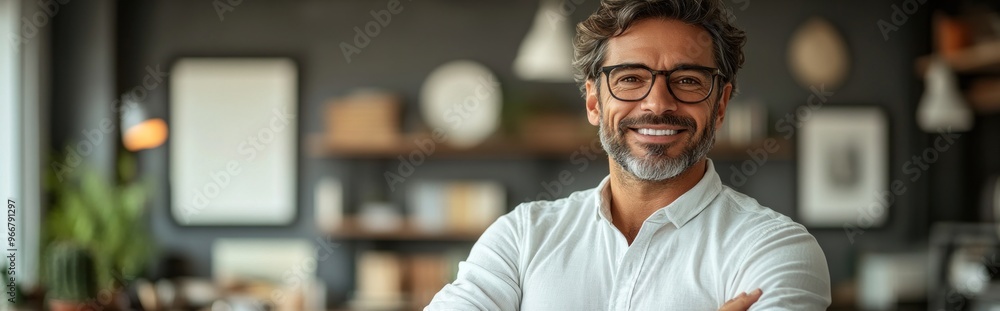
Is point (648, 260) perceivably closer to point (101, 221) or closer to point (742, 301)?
point (742, 301)

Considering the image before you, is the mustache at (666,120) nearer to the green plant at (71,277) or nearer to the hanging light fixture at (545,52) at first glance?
the hanging light fixture at (545,52)

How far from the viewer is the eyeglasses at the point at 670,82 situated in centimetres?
177

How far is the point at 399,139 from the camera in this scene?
5965mm

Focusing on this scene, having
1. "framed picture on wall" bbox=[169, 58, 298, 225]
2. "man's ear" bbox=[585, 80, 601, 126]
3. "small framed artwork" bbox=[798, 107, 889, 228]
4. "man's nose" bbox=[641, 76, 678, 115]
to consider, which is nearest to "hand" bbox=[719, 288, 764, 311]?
"man's nose" bbox=[641, 76, 678, 115]

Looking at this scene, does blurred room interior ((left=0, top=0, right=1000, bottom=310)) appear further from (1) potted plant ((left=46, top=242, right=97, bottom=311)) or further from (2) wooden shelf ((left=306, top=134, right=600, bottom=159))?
(1) potted plant ((left=46, top=242, right=97, bottom=311))

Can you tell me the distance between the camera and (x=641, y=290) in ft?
5.64

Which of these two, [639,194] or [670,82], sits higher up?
[670,82]

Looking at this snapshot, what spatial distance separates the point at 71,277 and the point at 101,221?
1.12 metres

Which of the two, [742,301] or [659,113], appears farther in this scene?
[659,113]

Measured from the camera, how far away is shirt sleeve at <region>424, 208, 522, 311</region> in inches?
71.2

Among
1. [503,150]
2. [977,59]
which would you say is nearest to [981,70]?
[977,59]

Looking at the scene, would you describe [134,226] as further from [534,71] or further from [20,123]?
[534,71]

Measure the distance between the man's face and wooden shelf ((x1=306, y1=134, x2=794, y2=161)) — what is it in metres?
4.03

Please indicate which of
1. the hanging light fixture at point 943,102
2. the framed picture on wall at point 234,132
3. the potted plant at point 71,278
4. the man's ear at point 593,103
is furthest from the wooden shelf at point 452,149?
the man's ear at point 593,103
